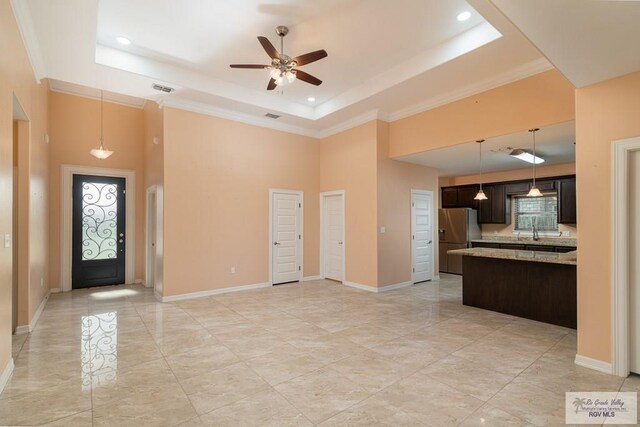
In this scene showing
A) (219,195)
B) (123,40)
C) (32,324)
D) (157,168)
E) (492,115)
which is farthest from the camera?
(219,195)

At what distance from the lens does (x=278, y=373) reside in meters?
2.78

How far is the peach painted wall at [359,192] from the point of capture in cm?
601

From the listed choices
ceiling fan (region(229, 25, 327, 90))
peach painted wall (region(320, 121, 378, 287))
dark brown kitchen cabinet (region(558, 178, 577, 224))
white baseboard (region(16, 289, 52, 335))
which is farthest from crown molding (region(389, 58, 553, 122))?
white baseboard (region(16, 289, 52, 335))

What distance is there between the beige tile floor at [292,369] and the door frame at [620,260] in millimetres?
229

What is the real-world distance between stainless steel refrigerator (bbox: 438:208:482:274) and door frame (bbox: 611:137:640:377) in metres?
5.16

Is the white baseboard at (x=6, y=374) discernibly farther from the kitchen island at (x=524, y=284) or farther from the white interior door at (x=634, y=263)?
the kitchen island at (x=524, y=284)

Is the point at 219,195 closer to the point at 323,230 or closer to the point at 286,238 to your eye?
the point at 286,238

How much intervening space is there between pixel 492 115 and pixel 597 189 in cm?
208

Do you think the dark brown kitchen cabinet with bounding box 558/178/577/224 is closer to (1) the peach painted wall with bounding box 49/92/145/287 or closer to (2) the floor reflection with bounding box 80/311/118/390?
(2) the floor reflection with bounding box 80/311/118/390

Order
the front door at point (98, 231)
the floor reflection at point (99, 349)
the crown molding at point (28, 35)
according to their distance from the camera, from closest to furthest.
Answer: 1. the floor reflection at point (99, 349)
2. the crown molding at point (28, 35)
3. the front door at point (98, 231)

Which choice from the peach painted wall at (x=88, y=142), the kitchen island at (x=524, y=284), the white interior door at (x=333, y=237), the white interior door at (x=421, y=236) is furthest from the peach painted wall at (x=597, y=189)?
the peach painted wall at (x=88, y=142)

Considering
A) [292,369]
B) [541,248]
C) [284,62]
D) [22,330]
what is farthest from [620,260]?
[22,330]

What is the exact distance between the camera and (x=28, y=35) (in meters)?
3.29

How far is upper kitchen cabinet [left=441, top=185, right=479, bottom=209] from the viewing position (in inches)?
329
